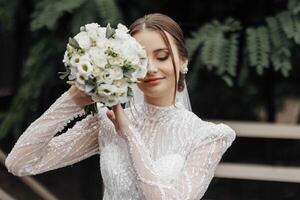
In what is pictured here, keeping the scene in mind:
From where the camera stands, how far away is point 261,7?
187 inches

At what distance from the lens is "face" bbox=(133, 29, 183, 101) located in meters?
2.14

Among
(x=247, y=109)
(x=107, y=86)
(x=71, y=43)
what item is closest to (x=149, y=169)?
(x=107, y=86)

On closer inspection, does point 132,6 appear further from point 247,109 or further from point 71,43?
point 71,43

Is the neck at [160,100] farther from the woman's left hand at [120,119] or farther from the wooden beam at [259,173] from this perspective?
the wooden beam at [259,173]

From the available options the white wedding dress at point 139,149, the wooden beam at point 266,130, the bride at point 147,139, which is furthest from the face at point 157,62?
the wooden beam at point 266,130

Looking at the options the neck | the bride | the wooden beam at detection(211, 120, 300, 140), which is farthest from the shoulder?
the wooden beam at detection(211, 120, 300, 140)

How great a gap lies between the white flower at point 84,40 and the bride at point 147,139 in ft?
0.46

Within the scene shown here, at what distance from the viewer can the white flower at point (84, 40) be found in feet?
6.57

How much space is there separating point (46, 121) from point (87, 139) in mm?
189

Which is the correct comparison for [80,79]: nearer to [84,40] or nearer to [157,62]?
[84,40]

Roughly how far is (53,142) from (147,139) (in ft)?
0.96

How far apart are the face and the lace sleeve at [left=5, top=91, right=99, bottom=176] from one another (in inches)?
8.7

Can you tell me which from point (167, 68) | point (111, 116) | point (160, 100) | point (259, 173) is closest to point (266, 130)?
point (259, 173)

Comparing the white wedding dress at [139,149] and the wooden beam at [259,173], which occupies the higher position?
the white wedding dress at [139,149]
